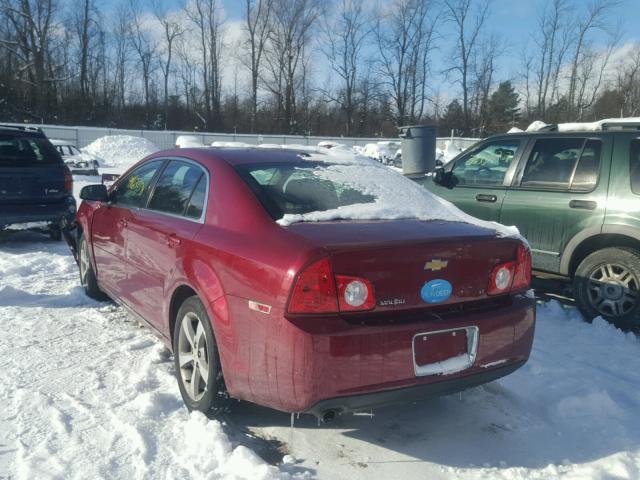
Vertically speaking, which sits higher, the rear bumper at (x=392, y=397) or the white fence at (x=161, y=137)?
the white fence at (x=161, y=137)

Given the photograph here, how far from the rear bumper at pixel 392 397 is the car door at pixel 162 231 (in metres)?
1.28

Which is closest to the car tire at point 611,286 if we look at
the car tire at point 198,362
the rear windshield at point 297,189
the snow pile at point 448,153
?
the rear windshield at point 297,189

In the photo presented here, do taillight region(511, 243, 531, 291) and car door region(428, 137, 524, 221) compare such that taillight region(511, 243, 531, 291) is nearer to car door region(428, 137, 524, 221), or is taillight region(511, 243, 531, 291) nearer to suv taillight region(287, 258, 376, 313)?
suv taillight region(287, 258, 376, 313)

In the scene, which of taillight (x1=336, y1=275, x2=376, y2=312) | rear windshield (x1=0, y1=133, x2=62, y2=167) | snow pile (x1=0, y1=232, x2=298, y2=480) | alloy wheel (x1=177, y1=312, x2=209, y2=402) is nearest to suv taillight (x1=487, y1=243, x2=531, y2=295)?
taillight (x1=336, y1=275, x2=376, y2=312)

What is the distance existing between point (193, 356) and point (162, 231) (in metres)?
0.85

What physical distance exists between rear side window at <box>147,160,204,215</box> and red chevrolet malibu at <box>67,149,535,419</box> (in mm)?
17

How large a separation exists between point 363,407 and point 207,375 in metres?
0.94

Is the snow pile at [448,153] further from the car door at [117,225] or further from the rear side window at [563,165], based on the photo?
the car door at [117,225]

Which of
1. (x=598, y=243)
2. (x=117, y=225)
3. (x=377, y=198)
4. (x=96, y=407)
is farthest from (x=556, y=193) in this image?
(x=96, y=407)

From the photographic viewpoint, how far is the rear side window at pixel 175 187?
3.50 m

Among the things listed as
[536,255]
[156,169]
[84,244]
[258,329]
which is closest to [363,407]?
[258,329]

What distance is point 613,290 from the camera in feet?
15.7

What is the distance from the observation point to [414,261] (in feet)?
8.48

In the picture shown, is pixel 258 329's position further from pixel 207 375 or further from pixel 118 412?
pixel 118 412
